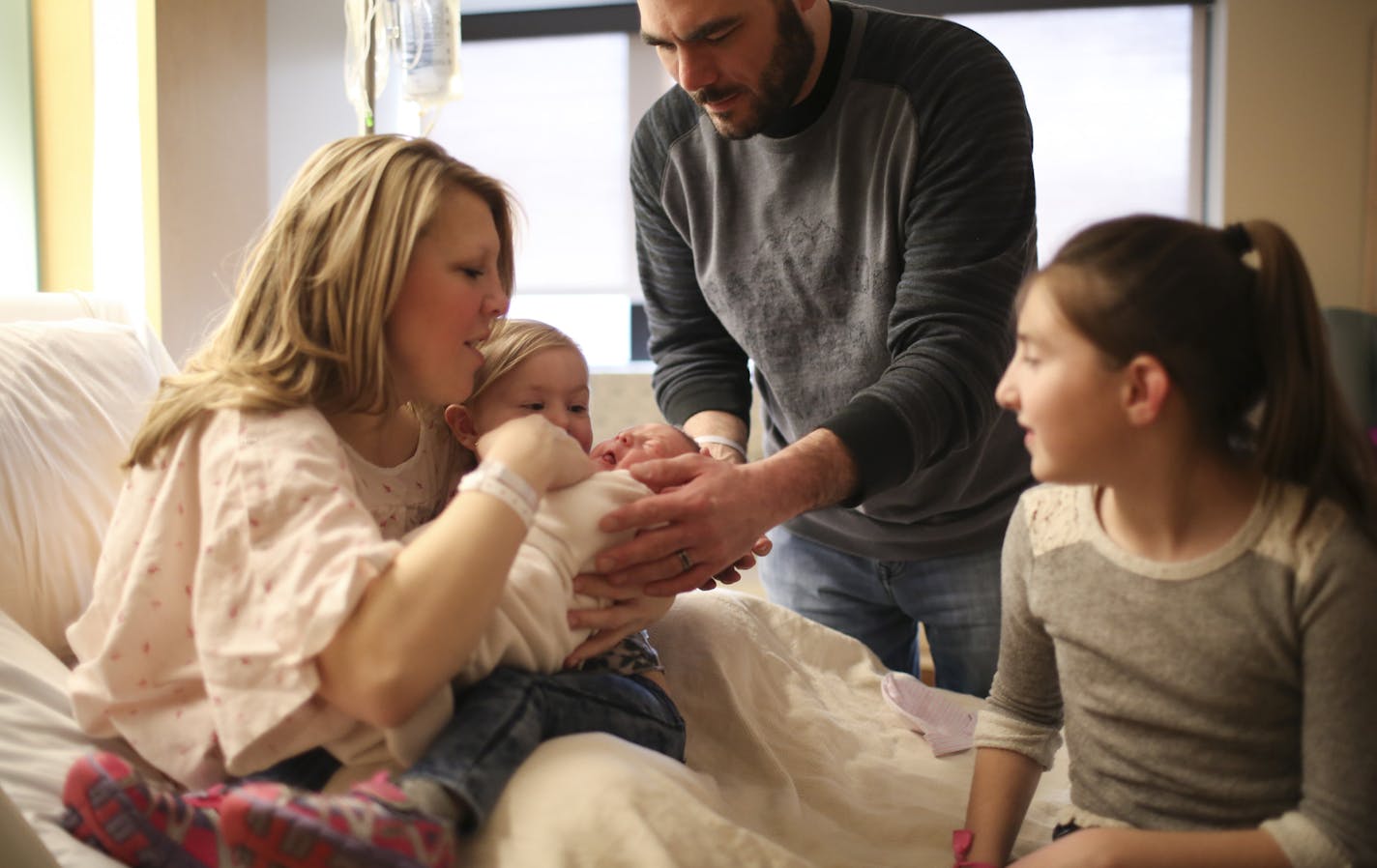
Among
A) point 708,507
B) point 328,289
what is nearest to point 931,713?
point 708,507

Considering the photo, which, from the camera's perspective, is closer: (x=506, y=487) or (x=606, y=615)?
(x=506, y=487)

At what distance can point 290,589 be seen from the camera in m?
1.08

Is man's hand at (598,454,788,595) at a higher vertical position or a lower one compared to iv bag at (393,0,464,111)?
lower

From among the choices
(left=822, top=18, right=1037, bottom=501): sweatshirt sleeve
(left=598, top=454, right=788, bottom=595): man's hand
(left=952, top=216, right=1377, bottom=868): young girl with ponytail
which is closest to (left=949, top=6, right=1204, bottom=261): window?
(left=822, top=18, right=1037, bottom=501): sweatshirt sleeve

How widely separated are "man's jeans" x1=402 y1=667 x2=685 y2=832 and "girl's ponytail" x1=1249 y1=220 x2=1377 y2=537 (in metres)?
0.69

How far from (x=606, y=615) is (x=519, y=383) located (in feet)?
1.34

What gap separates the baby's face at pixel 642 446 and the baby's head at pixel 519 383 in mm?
71

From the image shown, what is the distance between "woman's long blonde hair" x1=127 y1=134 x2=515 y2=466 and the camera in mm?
1264

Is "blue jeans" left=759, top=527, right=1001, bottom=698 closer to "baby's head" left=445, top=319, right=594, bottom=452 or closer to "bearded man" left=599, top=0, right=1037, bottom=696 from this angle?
"bearded man" left=599, top=0, right=1037, bottom=696

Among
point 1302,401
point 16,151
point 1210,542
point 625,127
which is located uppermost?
point 625,127

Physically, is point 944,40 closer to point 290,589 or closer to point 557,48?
point 290,589

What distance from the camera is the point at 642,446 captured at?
1678 millimetres

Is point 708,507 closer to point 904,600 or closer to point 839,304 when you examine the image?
point 839,304

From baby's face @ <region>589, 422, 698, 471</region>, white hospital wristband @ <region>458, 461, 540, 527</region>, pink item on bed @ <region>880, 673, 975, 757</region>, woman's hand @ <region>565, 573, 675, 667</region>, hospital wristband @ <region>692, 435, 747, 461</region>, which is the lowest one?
pink item on bed @ <region>880, 673, 975, 757</region>
